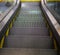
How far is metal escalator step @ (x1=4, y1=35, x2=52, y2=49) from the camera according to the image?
347cm

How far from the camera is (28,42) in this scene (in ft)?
11.6

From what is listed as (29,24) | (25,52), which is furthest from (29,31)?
(25,52)

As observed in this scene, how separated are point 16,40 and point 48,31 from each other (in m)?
1.14

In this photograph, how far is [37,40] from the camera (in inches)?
141

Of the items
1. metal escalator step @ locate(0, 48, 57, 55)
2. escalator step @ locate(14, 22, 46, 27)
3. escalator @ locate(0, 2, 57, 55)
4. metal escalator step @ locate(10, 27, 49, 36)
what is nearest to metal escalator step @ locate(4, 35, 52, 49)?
escalator @ locate(0, 2, 57, 55)

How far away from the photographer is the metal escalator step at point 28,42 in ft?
11.4

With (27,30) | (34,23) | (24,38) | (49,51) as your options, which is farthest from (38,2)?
(49,51)

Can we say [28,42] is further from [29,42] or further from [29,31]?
[29,31]

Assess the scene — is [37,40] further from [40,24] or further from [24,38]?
[40,24]

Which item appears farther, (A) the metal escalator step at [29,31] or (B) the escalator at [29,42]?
(A) the metal escalator step at [29,31]

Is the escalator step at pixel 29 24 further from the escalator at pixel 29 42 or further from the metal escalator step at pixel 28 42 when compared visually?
the metal escalator step at pixel 28 42

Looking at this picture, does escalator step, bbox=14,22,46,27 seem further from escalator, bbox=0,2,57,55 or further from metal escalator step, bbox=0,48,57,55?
metal escalator step, bbox=0,48,57,55

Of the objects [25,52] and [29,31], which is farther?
[29,31]

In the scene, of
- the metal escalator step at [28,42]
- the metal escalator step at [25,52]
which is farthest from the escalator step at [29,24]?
the metal escalator step at [25,52]
